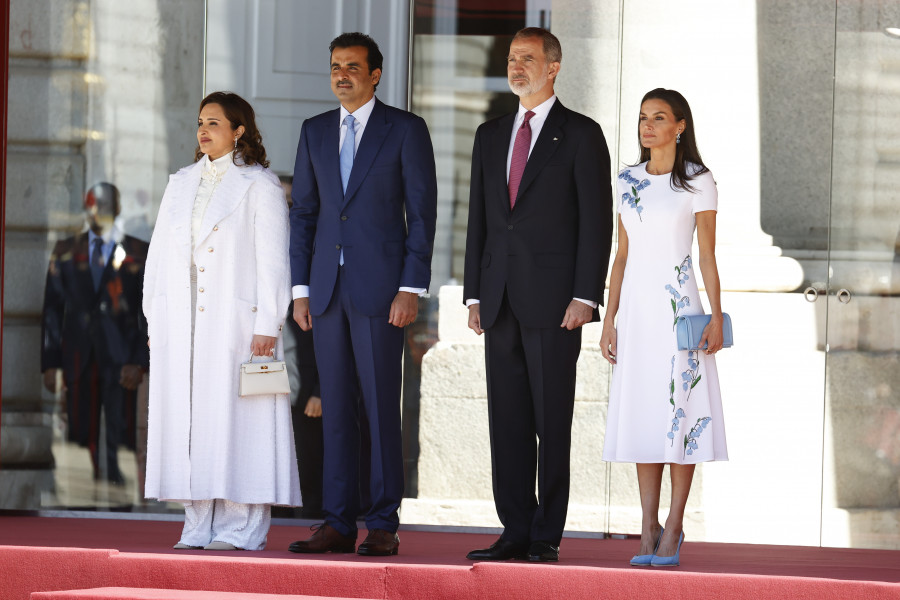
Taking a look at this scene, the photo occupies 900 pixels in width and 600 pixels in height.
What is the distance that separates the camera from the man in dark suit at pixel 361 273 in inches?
209

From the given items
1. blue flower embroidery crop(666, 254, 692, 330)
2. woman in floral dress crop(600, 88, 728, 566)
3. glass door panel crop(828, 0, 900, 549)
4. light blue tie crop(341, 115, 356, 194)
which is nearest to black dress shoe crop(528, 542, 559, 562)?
woman in floral dress crop(600, 88, 728, 566)

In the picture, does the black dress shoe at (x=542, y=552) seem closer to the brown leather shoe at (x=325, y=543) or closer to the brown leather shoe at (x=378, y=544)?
the brown leather shoe at (x=378, y=544)

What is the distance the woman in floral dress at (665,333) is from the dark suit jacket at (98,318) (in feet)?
9.66

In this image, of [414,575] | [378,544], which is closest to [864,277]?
[378,544]

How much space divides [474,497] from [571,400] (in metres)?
1.85

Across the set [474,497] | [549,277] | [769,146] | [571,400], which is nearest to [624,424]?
[571,400]

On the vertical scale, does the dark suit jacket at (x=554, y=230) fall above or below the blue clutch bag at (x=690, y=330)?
above

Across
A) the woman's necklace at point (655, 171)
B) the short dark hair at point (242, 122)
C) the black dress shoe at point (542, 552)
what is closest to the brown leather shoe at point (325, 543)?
the black dress shoe at point (542, 552)

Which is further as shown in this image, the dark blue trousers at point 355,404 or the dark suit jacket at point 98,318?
the dark suit jacket at point 98,318

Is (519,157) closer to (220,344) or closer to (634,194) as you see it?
(634,194)

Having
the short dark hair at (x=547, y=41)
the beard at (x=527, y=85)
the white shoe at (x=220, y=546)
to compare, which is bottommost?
the white shoe at (x=220, y=546)

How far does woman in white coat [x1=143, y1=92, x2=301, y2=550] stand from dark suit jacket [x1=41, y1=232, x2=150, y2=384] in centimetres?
161

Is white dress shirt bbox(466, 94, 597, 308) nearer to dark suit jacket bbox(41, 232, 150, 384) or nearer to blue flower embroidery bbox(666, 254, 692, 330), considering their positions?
blue flower embroidery bbox(666, 254, 692, 330)

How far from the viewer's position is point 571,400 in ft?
Answer: 17.0
